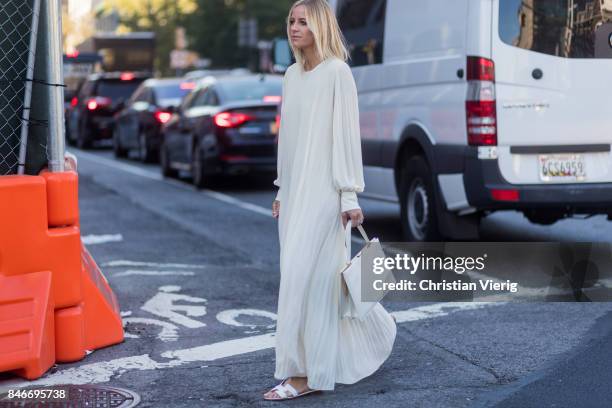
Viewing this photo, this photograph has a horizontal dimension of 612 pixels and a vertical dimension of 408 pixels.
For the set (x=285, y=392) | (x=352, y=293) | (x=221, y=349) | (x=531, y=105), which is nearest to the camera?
(x=352, y=293)

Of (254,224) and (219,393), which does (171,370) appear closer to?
(219,393)

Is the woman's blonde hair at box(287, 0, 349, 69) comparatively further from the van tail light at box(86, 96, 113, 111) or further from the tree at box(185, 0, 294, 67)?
the tree at box(185, 0, 294, 67)

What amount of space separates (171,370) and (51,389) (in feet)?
2.14

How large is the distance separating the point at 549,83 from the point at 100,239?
190 inches

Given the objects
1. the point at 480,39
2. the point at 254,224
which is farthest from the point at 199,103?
the point at 480,39

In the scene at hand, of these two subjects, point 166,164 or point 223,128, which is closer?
point 223,128

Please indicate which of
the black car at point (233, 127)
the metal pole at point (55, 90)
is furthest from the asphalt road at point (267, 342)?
the black car at point (233, 127)

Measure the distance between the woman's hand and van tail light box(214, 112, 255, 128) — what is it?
11252mm

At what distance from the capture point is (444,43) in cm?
957

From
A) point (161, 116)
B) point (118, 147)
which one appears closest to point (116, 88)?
point (118, 147)

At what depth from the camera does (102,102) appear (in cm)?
3005

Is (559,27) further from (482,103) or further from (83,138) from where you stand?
(83,138)

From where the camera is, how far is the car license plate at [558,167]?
897 cm

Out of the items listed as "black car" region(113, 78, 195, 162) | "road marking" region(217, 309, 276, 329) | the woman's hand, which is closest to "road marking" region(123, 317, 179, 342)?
"road marking" region(217, 309, 276, 329)
